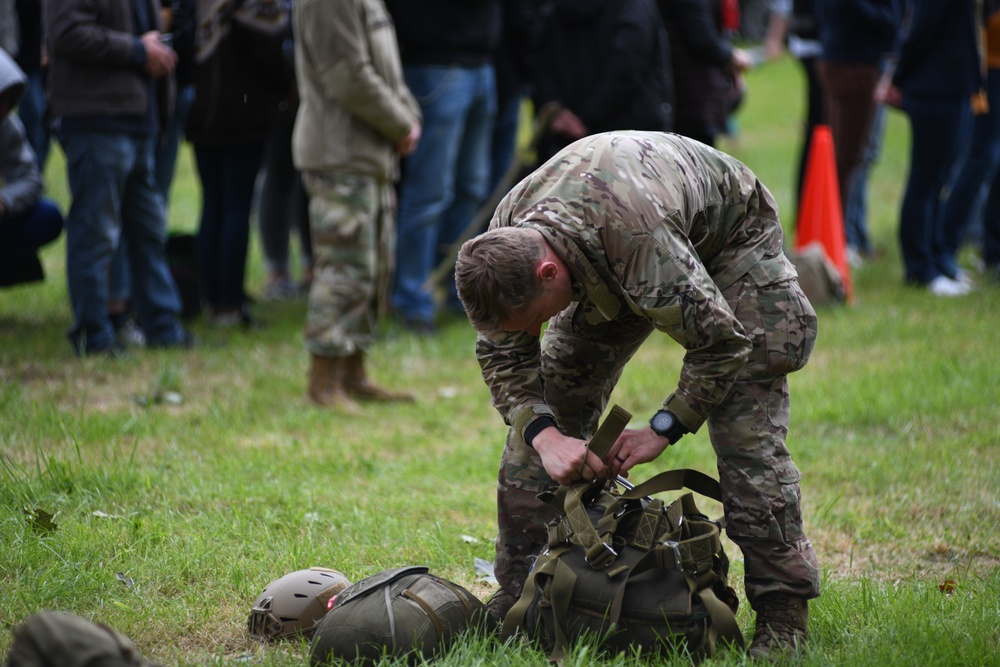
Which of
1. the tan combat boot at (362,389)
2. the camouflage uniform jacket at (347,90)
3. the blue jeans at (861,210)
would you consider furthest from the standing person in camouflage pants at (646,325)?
the blue jeans at (861,210)

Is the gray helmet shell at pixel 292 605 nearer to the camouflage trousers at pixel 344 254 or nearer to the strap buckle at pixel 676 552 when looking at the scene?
the strap buckle at pixel 676 552

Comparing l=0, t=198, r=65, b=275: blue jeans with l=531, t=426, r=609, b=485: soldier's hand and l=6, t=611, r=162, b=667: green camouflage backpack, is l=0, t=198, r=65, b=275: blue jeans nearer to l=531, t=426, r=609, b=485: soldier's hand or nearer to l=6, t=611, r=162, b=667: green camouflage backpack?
l=531, t=426, r=609, b=485: soldier's hand

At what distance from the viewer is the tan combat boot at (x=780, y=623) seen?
3469mm

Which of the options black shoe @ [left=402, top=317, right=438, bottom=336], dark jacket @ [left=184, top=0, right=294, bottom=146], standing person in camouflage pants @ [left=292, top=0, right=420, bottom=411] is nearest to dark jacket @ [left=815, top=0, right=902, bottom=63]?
black shoe @ [left=402, top=317, right=438, bottom=336]

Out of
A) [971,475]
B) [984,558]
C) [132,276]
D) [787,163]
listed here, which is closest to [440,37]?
[132,276]

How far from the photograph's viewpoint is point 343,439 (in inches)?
225

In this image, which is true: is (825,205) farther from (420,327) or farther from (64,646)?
(64,646)

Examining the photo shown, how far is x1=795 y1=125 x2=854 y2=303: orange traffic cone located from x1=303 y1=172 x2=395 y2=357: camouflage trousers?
3.90 m

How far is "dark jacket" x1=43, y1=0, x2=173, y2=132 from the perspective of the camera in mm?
6195

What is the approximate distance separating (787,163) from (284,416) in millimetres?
11076

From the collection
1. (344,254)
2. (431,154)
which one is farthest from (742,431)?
(431,154)

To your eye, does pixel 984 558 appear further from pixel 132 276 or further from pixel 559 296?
pixel 132 276

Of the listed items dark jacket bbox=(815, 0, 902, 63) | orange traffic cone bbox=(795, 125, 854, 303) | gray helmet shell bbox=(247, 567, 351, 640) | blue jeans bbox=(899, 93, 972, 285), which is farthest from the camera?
orange traffic cone bbox=(795, 125, 854, 303)

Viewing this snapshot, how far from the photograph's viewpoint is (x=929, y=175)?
844 centimetres
